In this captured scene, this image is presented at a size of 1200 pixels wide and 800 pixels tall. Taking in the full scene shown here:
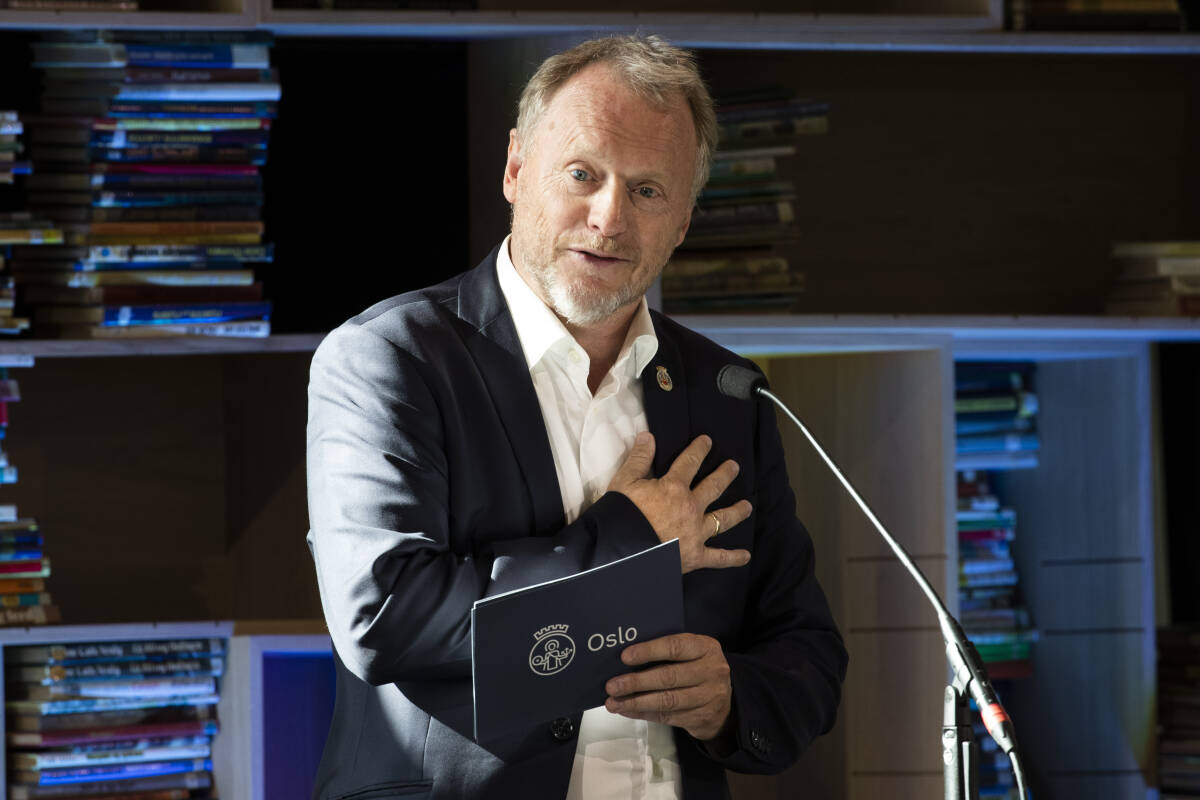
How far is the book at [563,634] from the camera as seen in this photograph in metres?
1.36

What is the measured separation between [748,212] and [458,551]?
4.14 feet

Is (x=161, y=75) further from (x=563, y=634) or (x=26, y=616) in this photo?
(x=563, y=634)

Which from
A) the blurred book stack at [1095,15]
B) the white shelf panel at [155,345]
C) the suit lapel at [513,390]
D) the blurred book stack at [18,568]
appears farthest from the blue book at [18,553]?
the blurred book stack at [1095,15]

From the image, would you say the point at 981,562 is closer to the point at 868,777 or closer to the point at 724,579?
the point at 868,777

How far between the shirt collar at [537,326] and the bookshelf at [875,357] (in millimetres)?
667

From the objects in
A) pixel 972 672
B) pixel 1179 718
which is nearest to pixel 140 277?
pixel 972 672

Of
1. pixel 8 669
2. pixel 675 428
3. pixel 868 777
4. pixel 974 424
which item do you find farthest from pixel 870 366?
pixel 8 669

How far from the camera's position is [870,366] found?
2609 millimetres

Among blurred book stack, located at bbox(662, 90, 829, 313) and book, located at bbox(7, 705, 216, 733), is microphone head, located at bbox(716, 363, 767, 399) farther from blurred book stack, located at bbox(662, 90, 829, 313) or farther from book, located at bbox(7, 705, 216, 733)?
book, located at bbox(7, 705, 216, 733)

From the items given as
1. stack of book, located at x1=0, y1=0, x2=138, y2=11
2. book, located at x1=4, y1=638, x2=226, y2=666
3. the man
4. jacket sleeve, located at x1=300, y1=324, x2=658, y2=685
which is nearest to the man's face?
the man

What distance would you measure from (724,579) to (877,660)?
38.9 inches

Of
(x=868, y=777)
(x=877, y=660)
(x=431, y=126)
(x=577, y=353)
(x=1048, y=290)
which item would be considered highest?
(x=431, y=126)

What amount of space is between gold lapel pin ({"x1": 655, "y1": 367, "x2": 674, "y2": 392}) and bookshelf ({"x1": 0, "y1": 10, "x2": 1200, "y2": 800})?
0.67 meters

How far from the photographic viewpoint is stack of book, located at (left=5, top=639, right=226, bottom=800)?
7.77ft
